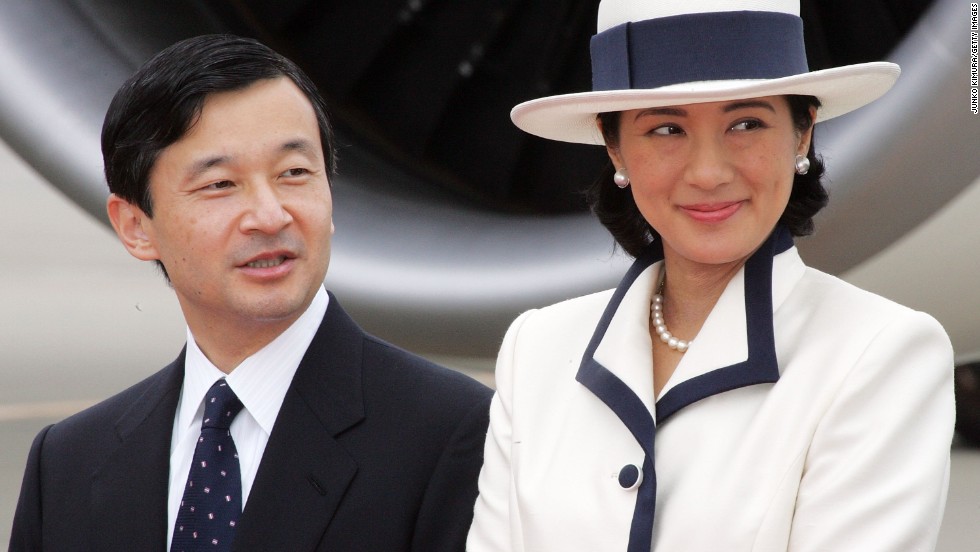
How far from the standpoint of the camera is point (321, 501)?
159 cm

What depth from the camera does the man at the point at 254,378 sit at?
5.22ft

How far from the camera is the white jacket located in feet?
4.33

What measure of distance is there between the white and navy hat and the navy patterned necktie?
0.54m

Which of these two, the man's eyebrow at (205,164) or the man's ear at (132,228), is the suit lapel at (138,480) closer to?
the man's ear at (132,228)

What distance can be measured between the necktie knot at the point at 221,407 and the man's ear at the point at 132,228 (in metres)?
0.19

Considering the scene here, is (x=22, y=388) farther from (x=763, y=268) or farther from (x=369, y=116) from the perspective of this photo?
(x=763, y=268)

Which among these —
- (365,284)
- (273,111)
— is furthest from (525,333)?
(365,284)

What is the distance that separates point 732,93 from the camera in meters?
1.40

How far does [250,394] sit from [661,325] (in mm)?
496

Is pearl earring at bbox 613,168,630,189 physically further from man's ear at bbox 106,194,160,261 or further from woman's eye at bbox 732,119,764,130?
man's ear at bbox 106,194,160,261

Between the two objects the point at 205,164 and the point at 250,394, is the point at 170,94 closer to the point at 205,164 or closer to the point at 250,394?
the point at 205,164

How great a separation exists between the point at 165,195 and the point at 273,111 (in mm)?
164

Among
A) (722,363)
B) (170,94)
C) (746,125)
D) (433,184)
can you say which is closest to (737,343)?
(722,363)

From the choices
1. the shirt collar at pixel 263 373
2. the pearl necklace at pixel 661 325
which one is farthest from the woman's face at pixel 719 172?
the shirt collar at pixel 263 373
